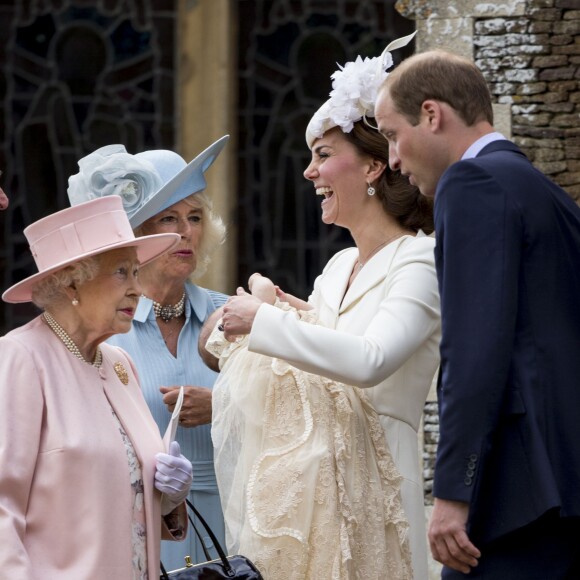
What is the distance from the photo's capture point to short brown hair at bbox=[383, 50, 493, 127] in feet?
10.6

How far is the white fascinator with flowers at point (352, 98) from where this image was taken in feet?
13.0

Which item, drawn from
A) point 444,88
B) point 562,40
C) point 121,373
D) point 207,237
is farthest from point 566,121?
point 121,373

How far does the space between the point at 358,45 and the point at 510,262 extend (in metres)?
4.45

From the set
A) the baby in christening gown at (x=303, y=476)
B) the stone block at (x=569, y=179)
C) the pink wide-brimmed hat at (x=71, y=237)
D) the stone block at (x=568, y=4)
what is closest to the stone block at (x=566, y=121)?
the stone block at (x=569, y=179)

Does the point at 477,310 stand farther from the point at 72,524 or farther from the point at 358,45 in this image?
the point at 358,45

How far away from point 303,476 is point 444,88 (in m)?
1.09

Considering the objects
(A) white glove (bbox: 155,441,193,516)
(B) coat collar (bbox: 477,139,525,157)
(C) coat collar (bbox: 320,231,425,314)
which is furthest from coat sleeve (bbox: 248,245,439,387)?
(B) coat collar (bbox: 477,139,525,157)

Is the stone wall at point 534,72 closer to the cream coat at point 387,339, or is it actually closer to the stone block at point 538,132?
the stone block at point 538,132

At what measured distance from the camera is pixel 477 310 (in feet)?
9.83

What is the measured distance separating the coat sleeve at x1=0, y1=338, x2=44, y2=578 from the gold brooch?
338 millimetres

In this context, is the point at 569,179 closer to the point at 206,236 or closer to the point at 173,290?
the point at 206,236

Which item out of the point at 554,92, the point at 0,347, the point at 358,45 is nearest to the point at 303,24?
the point at 358,45

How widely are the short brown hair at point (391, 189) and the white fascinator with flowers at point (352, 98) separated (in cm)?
5

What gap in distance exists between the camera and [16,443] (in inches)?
123
